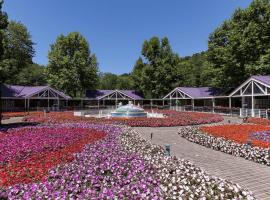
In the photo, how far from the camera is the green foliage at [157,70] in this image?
5394 cm

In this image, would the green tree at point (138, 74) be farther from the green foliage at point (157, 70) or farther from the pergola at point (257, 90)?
the pergola at point (257, 90)

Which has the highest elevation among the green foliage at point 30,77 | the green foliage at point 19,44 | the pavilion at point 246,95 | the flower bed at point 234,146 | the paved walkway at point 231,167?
the green foliage at point 19,44

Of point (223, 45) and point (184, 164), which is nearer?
point (184, 164)

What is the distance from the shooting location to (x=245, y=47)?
35375 mm

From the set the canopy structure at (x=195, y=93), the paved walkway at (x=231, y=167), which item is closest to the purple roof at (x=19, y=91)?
the canopy structure at (x=195, y=93)

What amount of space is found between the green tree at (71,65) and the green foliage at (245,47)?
101 ft

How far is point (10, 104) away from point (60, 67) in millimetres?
13816

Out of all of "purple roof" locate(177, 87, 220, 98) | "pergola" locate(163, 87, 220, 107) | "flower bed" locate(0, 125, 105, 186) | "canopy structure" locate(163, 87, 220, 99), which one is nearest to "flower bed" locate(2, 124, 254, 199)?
"flower bed" locate(0, 125, 105, 186)

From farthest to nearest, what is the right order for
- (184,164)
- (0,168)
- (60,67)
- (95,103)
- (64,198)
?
(95,103) → (60,67) → (0,168) → (184,164) → (64,198)

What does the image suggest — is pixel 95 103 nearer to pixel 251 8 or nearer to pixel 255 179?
pixel 251 8

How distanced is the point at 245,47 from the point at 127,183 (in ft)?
118

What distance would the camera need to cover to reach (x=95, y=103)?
62594 mm

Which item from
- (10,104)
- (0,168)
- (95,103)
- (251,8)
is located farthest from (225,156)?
(95,103)

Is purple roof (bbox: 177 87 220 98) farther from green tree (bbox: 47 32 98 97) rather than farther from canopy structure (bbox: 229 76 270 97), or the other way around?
green tree (bbox: 47 32 98 97)
